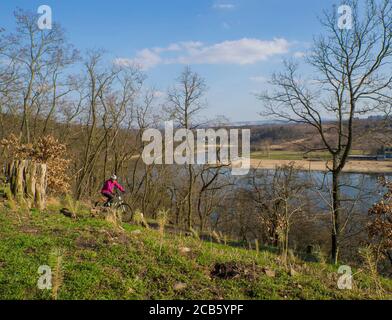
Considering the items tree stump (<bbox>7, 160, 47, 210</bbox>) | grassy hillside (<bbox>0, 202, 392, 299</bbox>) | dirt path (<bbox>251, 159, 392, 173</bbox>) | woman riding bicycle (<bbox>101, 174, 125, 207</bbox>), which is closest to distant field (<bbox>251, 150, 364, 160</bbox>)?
dirt path (<bbox>251, 159, 392, 173</bbox>)

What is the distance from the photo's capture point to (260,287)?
19.5ft

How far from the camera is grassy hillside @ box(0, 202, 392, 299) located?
5.40 m

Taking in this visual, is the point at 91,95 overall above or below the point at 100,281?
above

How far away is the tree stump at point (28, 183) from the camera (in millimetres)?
11148

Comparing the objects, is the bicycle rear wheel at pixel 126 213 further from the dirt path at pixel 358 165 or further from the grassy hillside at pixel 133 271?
the dirt path at pixel 358 165

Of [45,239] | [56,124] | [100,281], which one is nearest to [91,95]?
[56,124]

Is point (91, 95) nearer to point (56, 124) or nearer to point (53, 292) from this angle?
point (56, 124)

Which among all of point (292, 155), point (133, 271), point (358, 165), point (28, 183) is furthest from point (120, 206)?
point (358, 165)

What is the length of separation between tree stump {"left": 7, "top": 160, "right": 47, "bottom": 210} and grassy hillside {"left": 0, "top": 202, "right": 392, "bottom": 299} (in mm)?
3161

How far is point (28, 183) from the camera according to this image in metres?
11.2

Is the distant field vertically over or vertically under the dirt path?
over

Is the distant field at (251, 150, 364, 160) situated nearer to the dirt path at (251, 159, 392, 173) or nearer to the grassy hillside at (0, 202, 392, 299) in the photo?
the dirt path at (251, 159, 392, 173)
